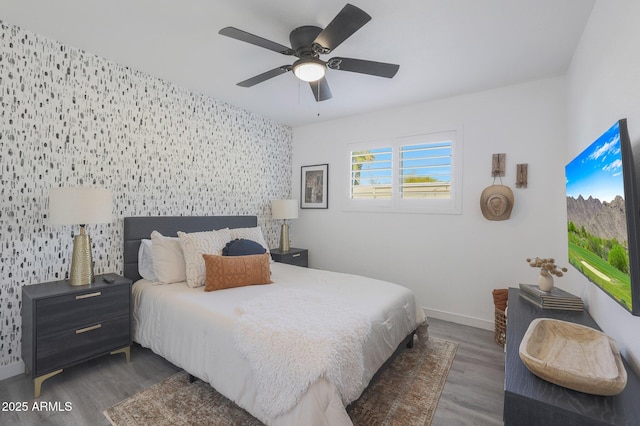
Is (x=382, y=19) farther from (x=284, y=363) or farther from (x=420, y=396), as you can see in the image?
(x=420, y=396)

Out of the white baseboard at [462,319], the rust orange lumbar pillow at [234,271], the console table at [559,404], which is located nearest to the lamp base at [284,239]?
the rust orange lumbar pillow at [234,271]

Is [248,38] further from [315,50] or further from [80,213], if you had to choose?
[80,213]

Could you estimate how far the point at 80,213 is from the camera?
212 centimetres

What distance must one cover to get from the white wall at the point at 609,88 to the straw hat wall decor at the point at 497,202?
757 millimetres

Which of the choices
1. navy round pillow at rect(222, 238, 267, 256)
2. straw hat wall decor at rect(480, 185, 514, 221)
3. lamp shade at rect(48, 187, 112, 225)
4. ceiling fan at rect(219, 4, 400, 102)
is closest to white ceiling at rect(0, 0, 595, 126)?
ceiling fan at rect(219, 4, 400, 102)

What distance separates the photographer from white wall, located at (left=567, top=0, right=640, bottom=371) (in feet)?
4.12

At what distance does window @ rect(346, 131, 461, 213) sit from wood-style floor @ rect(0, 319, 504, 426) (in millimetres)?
1694

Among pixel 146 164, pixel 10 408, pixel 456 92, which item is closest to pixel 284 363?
pixel 10 408

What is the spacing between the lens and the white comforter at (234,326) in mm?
1400

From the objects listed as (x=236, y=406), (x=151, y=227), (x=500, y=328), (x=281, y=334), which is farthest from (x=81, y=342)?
(x=500, y=328)

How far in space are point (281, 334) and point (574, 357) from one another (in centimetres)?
140

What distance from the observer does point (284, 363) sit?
149 centimetres

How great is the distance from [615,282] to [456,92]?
263cm

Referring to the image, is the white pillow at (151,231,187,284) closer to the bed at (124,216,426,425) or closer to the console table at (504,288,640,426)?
the bed at (124,216,426,425)
